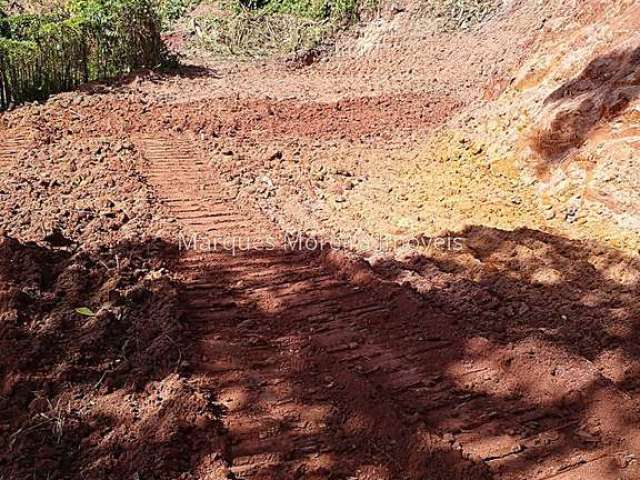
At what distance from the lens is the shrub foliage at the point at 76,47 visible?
39.4 ft

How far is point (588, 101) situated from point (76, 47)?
11.3 metres

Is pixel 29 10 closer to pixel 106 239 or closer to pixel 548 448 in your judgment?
pixel 106 239

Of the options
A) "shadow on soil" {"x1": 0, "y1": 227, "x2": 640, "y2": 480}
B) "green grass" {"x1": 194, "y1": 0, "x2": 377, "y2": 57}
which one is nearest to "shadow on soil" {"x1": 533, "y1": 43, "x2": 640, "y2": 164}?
"shadow on soil" {"x1": 0, "y1": 227, "x2": 640, "y2": 480}

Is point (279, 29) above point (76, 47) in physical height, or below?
above

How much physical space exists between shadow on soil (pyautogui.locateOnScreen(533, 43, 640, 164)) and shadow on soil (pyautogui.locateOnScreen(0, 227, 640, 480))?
7.45 ft

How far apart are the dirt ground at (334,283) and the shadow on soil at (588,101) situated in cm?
3

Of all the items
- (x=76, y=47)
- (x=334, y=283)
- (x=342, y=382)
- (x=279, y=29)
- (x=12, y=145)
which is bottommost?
(x=334, y=283)

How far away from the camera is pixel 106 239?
6.06 m

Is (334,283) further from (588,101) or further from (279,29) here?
(279,29)

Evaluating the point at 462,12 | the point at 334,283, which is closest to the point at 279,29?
the point at 462,12

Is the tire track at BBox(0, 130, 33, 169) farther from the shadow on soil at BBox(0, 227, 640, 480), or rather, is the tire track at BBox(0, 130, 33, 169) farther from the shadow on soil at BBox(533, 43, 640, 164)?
the shadow on soil at BBox(533, 43, 640, 164)

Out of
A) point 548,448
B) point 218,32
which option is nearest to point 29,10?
point 218,32

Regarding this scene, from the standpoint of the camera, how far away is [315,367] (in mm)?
3740

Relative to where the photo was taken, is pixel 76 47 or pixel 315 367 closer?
pixel 315 367
